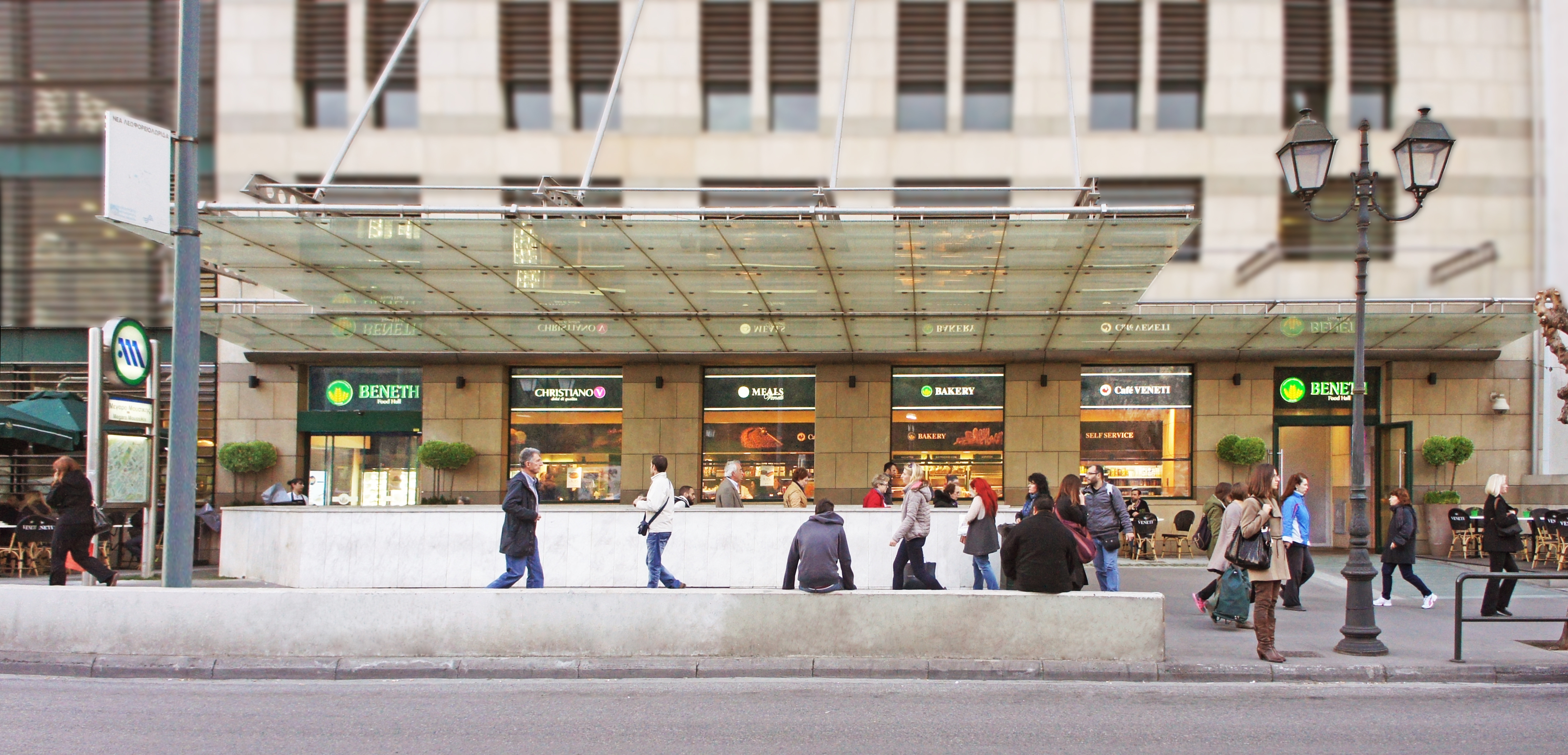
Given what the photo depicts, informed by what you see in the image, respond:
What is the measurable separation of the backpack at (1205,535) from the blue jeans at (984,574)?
2.53 m

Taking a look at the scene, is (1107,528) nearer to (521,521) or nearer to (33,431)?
(521,521)

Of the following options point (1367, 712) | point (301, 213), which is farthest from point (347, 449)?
point (1367, 712)

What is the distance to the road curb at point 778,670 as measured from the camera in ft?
29.3

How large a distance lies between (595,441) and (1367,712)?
16.1 metres

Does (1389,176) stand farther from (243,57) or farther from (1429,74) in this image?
(243,57)

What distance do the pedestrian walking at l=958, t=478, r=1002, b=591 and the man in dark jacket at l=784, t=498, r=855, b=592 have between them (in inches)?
132

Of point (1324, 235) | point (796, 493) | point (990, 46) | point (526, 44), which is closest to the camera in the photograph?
point (796, 493)

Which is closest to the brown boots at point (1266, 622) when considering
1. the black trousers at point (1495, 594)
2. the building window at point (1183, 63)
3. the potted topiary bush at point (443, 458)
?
the black trousers at point (1495, 594)

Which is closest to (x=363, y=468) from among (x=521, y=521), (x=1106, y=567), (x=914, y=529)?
(x=521, y=521)

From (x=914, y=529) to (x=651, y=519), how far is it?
10.5 ft

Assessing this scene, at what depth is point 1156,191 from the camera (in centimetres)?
2094

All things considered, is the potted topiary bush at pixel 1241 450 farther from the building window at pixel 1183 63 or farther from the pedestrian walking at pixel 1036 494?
the pedestrian walking at pixel 1036 494

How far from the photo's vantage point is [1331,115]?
20.9 m

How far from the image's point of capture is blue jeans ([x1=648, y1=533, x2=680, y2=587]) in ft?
40.4
